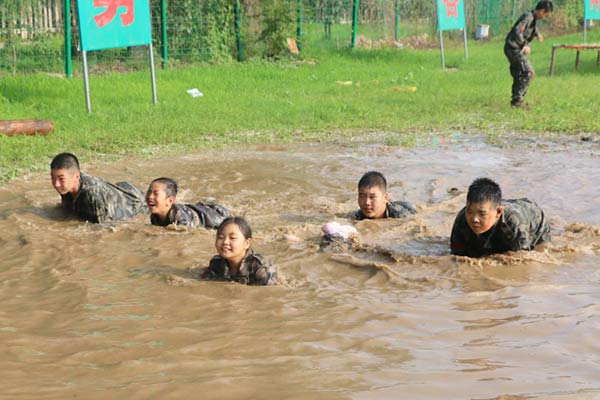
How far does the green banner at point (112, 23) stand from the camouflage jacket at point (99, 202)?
695 centimetres

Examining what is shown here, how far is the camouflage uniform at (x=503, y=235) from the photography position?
7.32 metres

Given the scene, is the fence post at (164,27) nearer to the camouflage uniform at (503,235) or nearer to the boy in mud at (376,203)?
the boy in mud at (376,203)

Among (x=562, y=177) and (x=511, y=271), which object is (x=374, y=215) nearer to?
(x=511, y=271)

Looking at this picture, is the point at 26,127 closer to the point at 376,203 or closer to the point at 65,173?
the point at 65,173

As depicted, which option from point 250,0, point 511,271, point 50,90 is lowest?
point 511,271

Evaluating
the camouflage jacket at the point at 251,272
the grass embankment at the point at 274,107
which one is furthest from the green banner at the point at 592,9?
the camouflage jacket at the point at 251,272

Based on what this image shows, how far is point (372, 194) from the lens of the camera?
871 cm

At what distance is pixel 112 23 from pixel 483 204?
1064cm

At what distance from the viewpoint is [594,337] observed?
17.3 feet

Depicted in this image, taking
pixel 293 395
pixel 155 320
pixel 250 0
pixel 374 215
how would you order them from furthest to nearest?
pixel 250 0
pixel 374 215
pixel 155 320
pixel 293 395

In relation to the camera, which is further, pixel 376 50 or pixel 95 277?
pixel 376 50

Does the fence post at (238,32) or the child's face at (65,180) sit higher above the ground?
the fence post at (238,32)

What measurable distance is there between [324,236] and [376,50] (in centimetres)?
1926

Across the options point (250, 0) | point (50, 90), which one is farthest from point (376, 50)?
point (50, 90)
